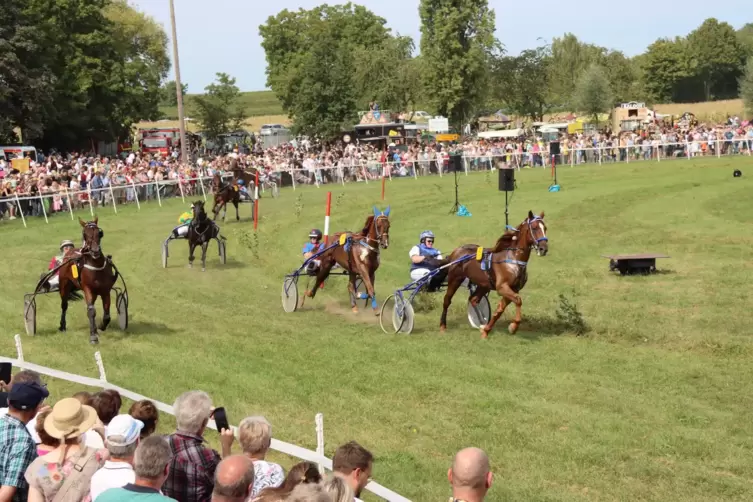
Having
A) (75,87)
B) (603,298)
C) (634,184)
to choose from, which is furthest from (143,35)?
(603,298)

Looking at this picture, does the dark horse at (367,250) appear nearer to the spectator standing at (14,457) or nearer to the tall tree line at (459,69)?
the spectator standing at (14,457)

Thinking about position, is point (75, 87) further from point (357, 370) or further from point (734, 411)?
point (734, 411)

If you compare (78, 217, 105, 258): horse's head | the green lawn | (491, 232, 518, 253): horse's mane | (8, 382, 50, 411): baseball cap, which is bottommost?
(491, 232, 518, 253): horse's mane

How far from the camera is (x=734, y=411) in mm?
10891

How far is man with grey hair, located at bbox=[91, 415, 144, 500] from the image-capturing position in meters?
5.54

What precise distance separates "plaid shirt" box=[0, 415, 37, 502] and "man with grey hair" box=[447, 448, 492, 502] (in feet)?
10.1

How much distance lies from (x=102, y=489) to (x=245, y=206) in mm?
31343

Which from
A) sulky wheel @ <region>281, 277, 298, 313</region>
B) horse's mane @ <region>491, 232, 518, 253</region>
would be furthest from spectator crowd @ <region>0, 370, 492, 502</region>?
sulky wheel @ <region>281, 277, 298, 313</region>

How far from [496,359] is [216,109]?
6168 centimetres

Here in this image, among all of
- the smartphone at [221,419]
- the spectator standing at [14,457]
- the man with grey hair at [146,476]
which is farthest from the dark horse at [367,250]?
the man with grey hair at [146,476]

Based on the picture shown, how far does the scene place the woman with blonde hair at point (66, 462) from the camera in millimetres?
5801

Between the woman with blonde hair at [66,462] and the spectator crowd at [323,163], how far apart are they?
2958cm

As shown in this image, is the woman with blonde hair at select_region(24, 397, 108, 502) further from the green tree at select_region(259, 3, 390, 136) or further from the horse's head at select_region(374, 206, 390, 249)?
the green tree at select_region(259, 3, 390, 136)


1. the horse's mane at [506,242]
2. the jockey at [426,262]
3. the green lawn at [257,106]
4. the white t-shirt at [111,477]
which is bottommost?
the jockey at [426,262]
